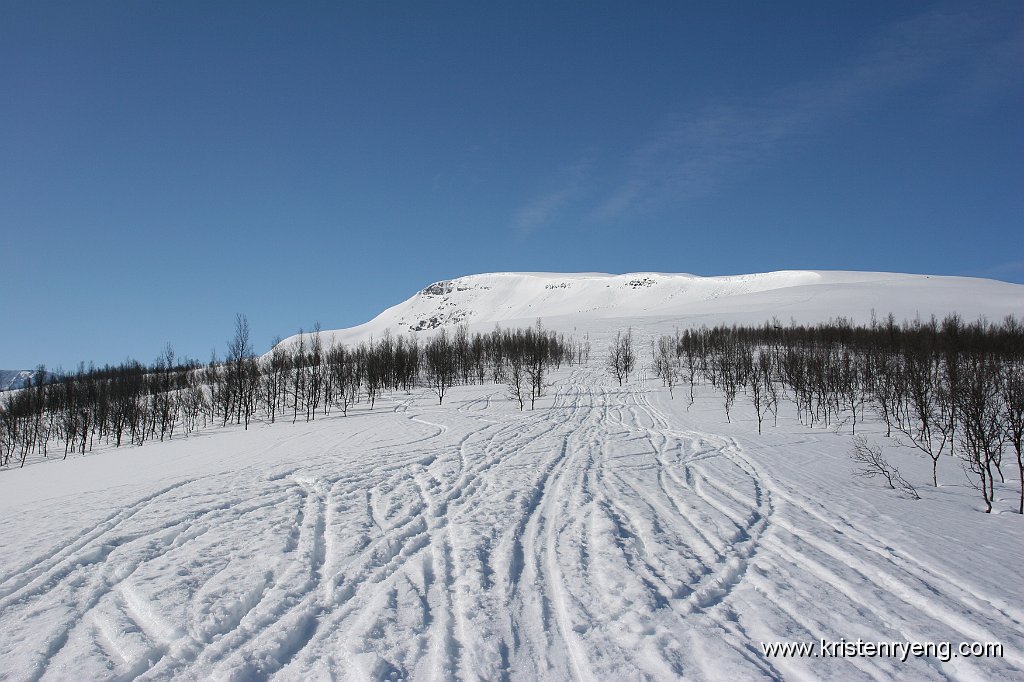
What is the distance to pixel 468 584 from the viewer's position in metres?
5.79

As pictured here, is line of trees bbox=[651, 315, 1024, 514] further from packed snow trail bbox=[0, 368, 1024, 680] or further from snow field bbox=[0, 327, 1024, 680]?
packed snow trail bbox=[0, 368, 1024, 680]

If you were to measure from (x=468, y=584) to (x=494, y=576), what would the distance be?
1.42 ft

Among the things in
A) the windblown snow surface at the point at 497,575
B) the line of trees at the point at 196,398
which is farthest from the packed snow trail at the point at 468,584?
the line of trees at the point at 196,398

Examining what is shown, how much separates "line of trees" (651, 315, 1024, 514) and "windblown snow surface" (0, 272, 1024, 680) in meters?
2.17

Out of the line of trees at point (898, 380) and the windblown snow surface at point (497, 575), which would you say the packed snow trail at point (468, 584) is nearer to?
the windblown snow surface at point (497, 575)

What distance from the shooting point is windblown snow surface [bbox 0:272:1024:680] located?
14.1ft

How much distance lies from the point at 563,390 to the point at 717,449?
29.6 metres

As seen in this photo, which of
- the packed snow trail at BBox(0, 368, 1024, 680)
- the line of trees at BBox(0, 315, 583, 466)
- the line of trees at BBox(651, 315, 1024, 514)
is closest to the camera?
the packed snow trail at BBox(0, 368, 1024, 680)

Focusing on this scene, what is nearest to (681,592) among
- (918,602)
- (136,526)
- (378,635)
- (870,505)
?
(918,602)

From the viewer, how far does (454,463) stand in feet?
46.1

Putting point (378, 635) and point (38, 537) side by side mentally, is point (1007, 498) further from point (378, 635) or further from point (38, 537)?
point (38, 537)

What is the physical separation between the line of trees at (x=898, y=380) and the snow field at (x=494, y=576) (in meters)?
2.29

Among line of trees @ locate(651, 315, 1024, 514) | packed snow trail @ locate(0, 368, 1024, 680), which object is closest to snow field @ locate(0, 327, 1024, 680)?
packed snow trail @ locate(0, 368, 1024, 680)

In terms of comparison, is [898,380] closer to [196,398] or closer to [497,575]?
[497,575]
